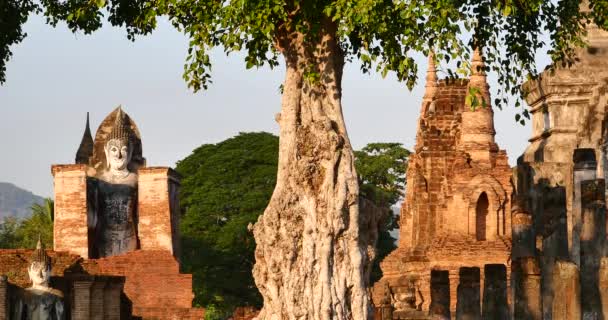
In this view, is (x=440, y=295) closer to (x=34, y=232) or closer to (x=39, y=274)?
(x=39, y=274)

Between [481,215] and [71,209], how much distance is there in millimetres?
7196

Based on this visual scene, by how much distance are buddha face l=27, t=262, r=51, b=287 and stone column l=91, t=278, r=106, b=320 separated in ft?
5.35

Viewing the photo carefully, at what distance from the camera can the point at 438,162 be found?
37219mm

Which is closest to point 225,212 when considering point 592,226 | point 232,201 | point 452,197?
point 232,201

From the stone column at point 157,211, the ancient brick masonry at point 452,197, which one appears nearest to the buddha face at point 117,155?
the stone column at point 157,211

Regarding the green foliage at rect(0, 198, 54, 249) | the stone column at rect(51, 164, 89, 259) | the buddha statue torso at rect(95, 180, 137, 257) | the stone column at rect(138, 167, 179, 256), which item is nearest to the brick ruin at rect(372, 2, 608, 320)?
the stone column at rect(138, 167, 179, 256)

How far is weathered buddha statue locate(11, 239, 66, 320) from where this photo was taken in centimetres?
2864

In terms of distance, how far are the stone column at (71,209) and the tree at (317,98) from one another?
17287mm

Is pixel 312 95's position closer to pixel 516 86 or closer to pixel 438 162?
pixel 516 86

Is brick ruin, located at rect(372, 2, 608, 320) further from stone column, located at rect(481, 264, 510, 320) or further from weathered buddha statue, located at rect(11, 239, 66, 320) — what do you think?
weathered buddha statue, located at rect(11, 239, 66, 320)

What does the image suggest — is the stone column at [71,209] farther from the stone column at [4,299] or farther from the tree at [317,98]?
the tree at [317,98]

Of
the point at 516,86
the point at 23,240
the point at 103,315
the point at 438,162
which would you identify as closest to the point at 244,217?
the point at 23,240

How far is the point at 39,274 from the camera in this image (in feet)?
95.3

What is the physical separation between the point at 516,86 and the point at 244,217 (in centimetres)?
3896
